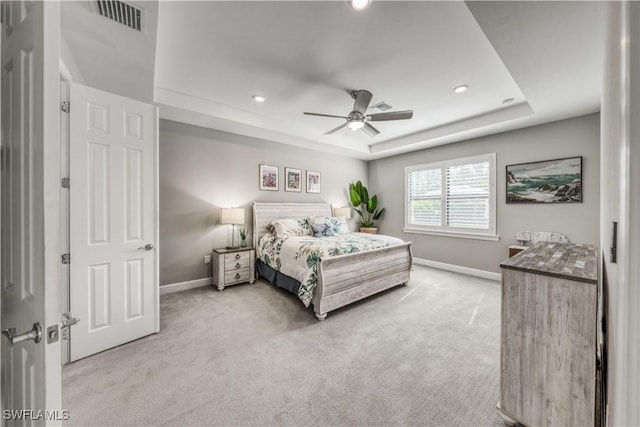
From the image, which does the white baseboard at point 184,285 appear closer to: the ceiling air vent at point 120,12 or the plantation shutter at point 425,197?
the ceiling air vent at point 120,12

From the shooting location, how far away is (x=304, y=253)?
3.08 m

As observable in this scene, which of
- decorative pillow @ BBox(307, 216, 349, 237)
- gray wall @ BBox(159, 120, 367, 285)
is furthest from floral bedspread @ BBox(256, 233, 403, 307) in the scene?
gray wall @ BBox(159, 120, 367, 285)

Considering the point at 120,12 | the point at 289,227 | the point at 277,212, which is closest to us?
the point at 120,12

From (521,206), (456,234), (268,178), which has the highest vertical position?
(268,178)

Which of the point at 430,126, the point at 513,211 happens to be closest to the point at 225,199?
the point at 430,126

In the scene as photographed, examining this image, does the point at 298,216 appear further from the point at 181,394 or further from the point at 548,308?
the point at 548,308

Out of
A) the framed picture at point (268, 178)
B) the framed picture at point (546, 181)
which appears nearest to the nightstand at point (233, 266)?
the framed picture at point (268, 178)

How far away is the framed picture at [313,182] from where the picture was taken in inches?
206

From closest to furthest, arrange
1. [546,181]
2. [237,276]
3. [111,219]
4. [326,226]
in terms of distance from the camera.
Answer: [111,219] → [546,181] → [237,276] → [326,226]

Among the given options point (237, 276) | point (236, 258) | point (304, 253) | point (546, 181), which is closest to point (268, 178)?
point (236, 258)

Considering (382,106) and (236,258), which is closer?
(382,106)

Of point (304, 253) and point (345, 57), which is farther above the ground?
point (345, 57)

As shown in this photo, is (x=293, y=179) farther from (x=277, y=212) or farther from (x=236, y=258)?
(x=236, y=258)

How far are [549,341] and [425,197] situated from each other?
417cm
